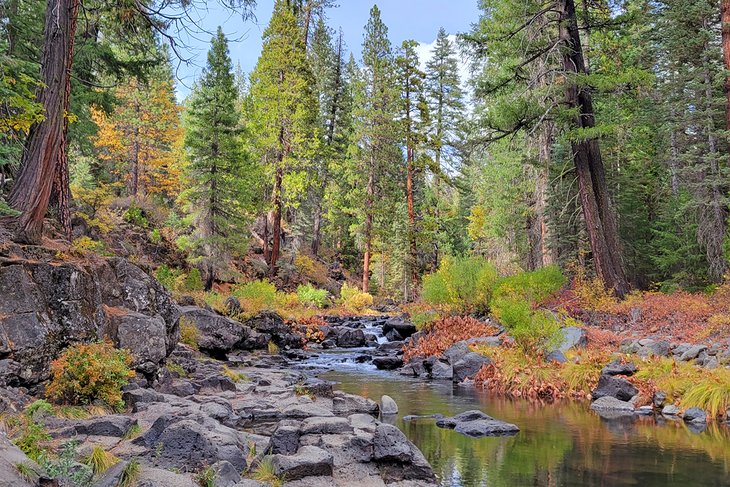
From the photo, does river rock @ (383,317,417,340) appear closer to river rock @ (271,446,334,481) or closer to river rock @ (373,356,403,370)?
river rock @ (373,356,403,370)

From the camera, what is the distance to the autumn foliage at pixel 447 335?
1557cm

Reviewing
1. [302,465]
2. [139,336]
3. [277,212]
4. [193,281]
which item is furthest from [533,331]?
[277,212]

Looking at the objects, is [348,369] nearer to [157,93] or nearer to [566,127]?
[566,127]

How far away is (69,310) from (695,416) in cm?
1009

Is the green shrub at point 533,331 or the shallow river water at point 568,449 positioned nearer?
the shallow river water at point 568,449

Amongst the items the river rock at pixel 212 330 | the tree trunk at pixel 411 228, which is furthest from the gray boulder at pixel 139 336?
the tree trunk at pixel 411 228

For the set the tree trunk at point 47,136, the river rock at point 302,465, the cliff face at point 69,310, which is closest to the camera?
the river rock at point 302,465

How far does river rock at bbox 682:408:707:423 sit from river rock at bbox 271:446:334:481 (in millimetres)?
6478

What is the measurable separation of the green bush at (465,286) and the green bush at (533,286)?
0.58 metres

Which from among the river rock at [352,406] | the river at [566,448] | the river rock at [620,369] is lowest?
the river at [566,448]

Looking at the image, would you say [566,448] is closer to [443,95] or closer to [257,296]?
[257,296]

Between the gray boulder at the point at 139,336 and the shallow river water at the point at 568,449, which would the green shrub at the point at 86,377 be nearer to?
the gray boulder at the point at 139,336

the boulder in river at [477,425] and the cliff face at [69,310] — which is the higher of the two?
the cliff face at [69,310]

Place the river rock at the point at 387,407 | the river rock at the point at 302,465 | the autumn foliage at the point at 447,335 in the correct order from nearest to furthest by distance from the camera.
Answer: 1. the river rock at the point at 302,465
2. the river rock at the point at 387,407
3. the autumn foliage at the point at 447,335
